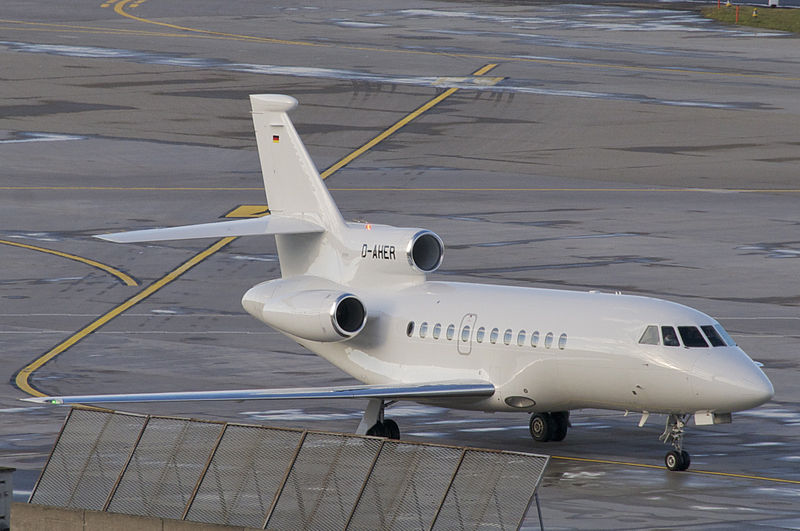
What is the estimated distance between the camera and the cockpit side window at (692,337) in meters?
29.0

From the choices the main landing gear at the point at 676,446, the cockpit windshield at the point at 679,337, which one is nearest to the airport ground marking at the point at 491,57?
the cockpit windshield at the point at 679,337

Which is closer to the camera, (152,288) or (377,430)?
(377,430)

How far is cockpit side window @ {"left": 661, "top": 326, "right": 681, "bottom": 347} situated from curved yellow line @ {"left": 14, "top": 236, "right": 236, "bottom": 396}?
1487cm

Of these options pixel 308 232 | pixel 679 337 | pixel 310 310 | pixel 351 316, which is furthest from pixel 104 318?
pixel 679 337

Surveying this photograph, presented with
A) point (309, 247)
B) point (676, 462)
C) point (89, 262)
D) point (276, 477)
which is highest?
point (276, 477)

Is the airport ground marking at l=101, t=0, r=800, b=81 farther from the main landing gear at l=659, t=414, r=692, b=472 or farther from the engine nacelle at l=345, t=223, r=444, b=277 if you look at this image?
the main landing gear at l=659, t=414, r=692, b=472

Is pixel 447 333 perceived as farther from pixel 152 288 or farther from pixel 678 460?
pixel 152 288

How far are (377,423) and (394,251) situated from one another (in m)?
3.80

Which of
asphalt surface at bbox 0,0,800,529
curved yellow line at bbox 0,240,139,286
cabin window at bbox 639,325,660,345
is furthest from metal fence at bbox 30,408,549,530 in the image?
curved yellow line at bbox 0,240,139,286

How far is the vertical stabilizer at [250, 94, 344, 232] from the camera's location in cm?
3531

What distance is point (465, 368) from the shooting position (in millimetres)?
31594

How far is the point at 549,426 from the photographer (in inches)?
1257

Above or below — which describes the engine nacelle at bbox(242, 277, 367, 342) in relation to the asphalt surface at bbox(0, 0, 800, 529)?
above

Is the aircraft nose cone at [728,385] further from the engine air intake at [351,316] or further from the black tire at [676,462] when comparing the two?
the engine air intake at [351,316]
